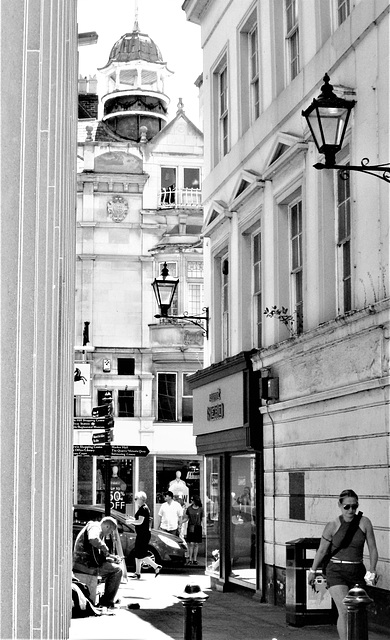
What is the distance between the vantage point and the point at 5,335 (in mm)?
4023

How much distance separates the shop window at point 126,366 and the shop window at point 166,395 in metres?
1.11

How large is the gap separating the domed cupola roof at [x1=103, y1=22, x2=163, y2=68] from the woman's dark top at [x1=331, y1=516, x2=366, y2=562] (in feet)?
147

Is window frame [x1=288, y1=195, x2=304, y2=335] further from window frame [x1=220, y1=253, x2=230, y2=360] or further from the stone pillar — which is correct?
the stone pillar

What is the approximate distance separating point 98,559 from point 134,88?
128 feet

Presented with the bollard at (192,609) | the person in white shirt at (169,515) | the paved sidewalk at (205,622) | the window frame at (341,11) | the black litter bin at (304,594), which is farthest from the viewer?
the person in white shirt at (169,515)

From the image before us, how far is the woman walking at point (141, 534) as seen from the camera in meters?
23.8

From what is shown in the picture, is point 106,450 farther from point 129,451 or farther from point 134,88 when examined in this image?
point 134,88

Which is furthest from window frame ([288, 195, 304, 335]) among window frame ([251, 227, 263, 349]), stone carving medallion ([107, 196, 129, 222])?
stone carving medallion ([107, 196, 129, 222])

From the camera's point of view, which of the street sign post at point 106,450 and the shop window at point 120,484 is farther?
the shop window at point 120,484

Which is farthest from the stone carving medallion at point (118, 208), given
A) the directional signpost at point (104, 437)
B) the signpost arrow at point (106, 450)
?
the directional signpost at point (104, 437)

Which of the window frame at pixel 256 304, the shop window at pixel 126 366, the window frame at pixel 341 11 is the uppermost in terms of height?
the window frame at pixel 341 11

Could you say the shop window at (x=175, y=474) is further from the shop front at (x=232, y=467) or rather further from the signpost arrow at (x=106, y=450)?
the shop front at (x=232, y=467)

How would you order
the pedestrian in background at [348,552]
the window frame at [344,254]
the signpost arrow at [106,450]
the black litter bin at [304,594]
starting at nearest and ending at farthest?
the pedestrian in background at [348,552] → the black litter bin at [304,594] → the window frame at [344,254] → the signpost arrow at [106,450]

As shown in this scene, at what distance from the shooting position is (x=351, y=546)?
1136 cm
